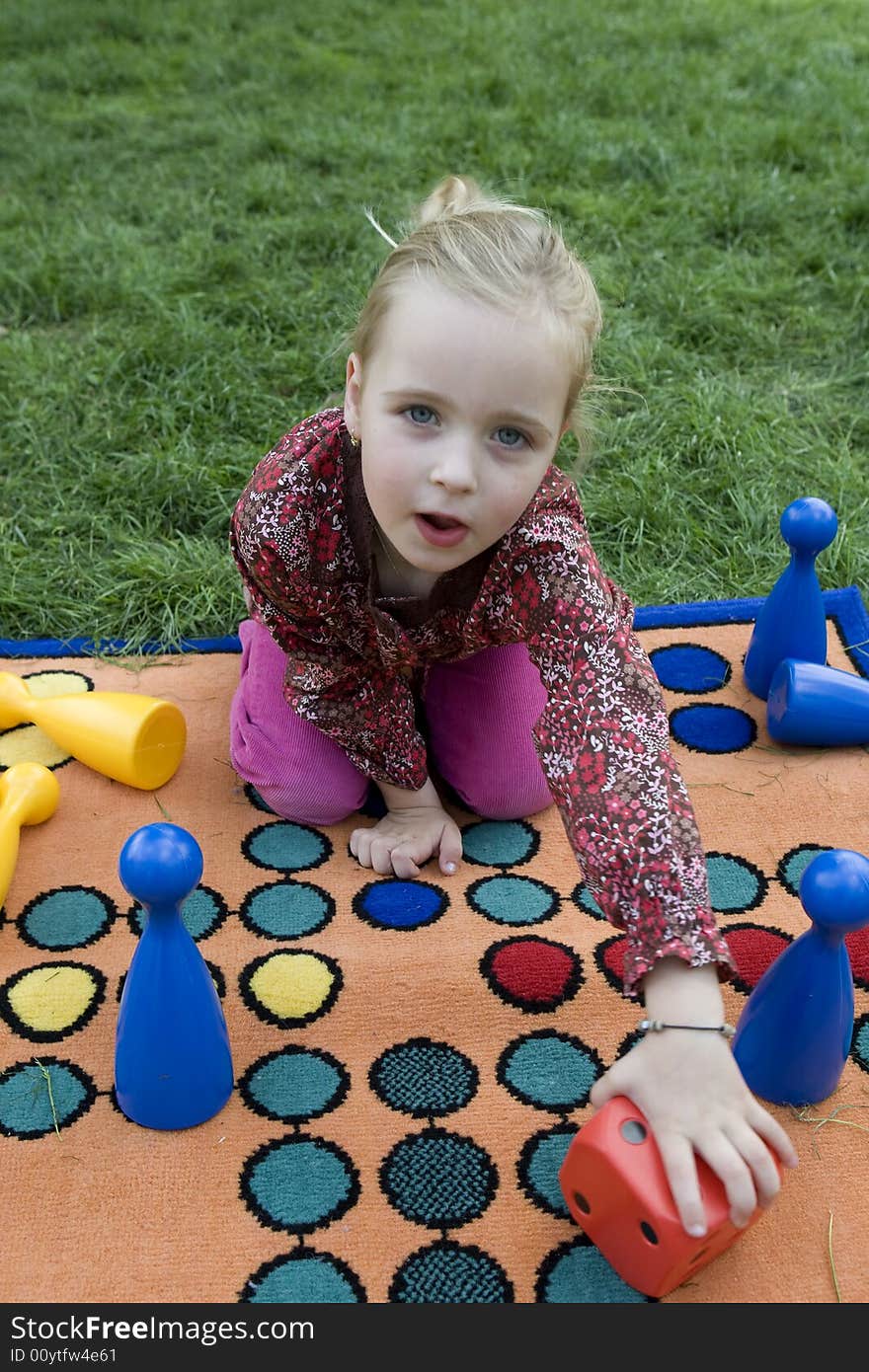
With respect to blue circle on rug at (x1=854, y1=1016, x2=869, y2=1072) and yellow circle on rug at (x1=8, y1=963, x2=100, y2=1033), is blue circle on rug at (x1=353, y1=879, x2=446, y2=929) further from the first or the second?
blue circle on rug at (x1=854, y1=1016, x2=869, y2=1072)

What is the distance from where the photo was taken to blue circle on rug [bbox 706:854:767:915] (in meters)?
1.16

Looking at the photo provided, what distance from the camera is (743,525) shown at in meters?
1.73

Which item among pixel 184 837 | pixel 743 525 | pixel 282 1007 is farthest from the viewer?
pixel 743 525

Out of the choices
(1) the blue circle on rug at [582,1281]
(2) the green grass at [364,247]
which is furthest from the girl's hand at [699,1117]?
(2) the green grass at [364,247]

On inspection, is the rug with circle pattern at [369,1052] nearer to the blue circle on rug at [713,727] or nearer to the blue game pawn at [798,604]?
the blue circle on rug at [713,727]

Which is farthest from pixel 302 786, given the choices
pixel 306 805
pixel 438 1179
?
pixel 438 1179

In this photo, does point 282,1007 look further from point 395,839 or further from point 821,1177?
point 821,1177

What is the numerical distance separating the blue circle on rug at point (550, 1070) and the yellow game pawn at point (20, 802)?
0.50m

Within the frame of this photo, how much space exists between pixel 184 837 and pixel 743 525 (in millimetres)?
1109

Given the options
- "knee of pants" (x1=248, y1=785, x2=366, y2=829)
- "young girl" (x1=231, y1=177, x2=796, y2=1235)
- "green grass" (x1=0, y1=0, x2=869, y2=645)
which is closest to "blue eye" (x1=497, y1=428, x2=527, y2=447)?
"young girl" (x1=231, y1=177, x2=796, y2=1235)

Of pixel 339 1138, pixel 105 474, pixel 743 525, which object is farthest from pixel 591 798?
pixel 105 474

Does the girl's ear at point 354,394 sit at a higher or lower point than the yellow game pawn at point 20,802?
higher

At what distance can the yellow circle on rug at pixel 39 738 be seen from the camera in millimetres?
1328

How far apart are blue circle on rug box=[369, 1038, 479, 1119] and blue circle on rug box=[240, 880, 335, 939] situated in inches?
6.5
